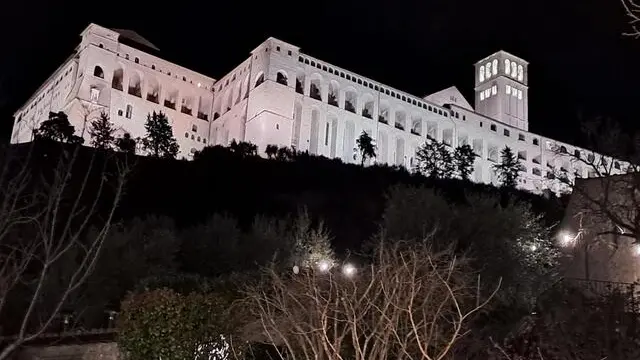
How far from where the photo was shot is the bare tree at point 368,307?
7629mm

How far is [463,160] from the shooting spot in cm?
6875

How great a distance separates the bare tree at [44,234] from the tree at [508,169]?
44.5m

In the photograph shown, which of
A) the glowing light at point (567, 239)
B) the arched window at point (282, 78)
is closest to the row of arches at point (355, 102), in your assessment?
the arched window at point (282, 78)

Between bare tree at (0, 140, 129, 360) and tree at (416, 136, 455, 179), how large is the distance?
1280 inches

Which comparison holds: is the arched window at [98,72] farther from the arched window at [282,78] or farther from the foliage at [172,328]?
the foliage at [172,328]

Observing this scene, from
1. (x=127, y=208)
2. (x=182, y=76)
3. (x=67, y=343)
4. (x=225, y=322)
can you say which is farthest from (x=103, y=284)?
(x=182, y=76)

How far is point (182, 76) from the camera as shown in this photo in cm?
7125

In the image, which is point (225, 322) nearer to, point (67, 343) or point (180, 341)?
point (180, 341)

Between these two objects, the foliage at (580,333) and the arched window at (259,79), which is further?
the arched window at (259,79)

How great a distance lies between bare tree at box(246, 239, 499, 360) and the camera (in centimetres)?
763

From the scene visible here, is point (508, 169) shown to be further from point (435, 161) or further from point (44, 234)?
point (44, 234)

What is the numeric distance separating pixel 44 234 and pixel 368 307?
13.2 feet

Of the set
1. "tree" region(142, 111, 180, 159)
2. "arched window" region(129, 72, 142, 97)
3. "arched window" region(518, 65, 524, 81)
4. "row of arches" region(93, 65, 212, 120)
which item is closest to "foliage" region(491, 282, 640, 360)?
"tree" region(142, 111, 180, 159)

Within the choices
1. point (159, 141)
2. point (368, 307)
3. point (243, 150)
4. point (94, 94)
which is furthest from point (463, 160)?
point (368, 307)
